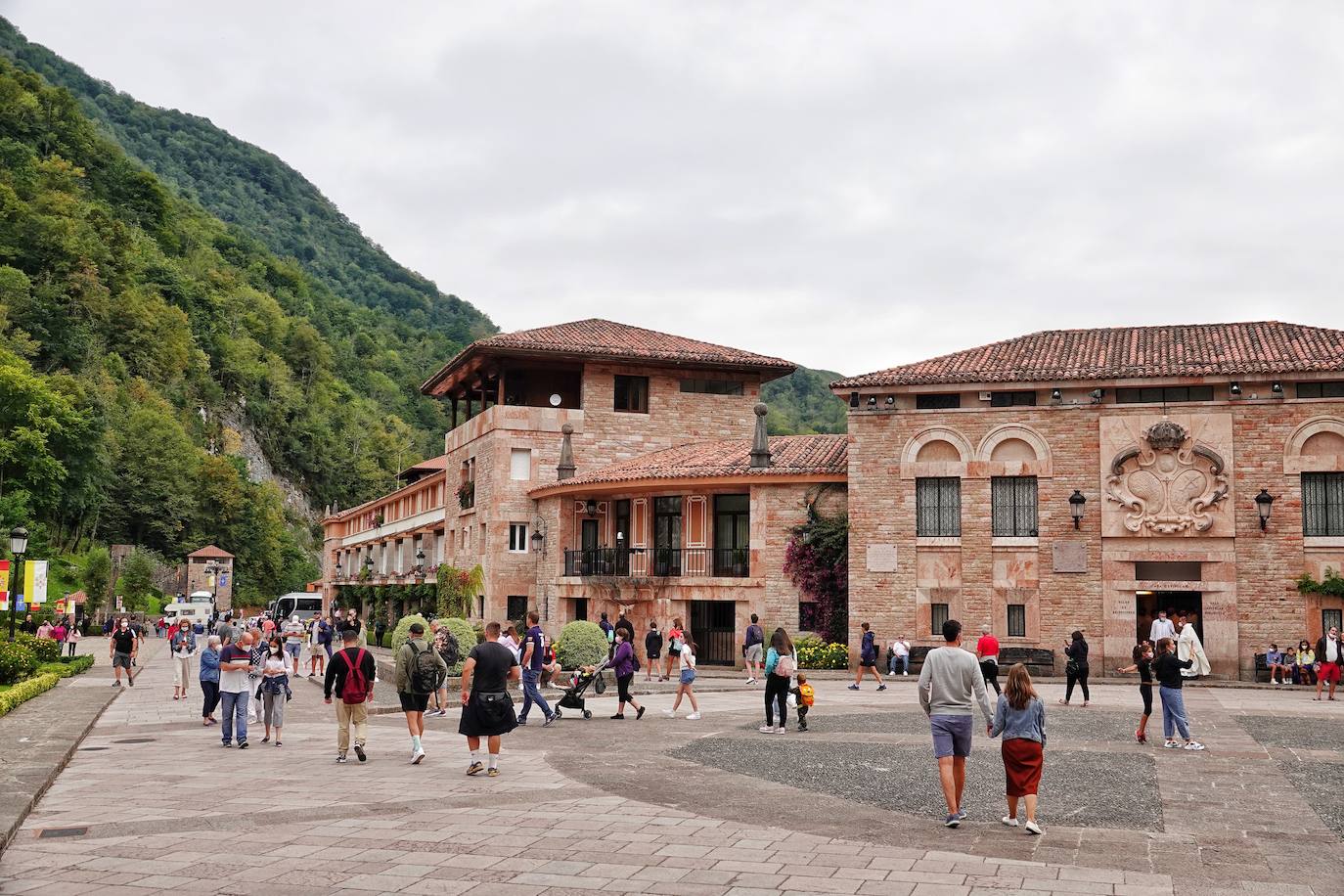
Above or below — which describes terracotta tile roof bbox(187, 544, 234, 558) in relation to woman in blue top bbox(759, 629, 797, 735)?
above

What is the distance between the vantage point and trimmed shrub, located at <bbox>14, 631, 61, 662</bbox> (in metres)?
29.5

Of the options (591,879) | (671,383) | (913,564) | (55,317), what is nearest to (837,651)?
(913,564)

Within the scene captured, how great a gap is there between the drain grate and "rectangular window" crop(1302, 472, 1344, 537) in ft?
86.2

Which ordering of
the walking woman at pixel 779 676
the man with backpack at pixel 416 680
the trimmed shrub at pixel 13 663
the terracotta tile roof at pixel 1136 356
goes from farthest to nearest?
the terracotta tile roof at pixel 1136 356 → the trimmed shrub at pixel 13 663 → the walking woman at pixel 779 676 → the man with backpack at pixel 416 680

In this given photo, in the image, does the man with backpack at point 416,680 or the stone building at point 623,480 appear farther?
the stone building at point 623,480

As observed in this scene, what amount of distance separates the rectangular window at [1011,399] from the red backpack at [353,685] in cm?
2046

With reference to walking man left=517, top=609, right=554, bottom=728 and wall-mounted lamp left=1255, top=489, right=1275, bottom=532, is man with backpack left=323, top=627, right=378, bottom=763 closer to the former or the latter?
walking man left=517, top=609, right=554, bottom=728

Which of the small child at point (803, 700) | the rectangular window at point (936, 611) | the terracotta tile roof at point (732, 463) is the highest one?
the terracotta tile roof at point (732, 463)

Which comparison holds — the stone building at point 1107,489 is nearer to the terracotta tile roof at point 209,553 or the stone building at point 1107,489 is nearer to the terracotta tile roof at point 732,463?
the terracotta tile roof at point 732,463

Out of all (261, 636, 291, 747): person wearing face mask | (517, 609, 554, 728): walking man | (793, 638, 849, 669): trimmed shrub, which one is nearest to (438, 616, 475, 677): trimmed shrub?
(517, 609, 554, 728): walking man

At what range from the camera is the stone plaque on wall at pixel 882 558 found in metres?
30.3

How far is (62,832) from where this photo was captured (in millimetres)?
9180

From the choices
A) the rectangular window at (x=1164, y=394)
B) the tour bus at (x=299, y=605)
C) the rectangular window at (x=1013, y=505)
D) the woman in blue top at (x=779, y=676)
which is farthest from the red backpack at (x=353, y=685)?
the tour bus at (x=299, y=605)

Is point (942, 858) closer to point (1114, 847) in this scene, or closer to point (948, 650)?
point (1114, 847)
